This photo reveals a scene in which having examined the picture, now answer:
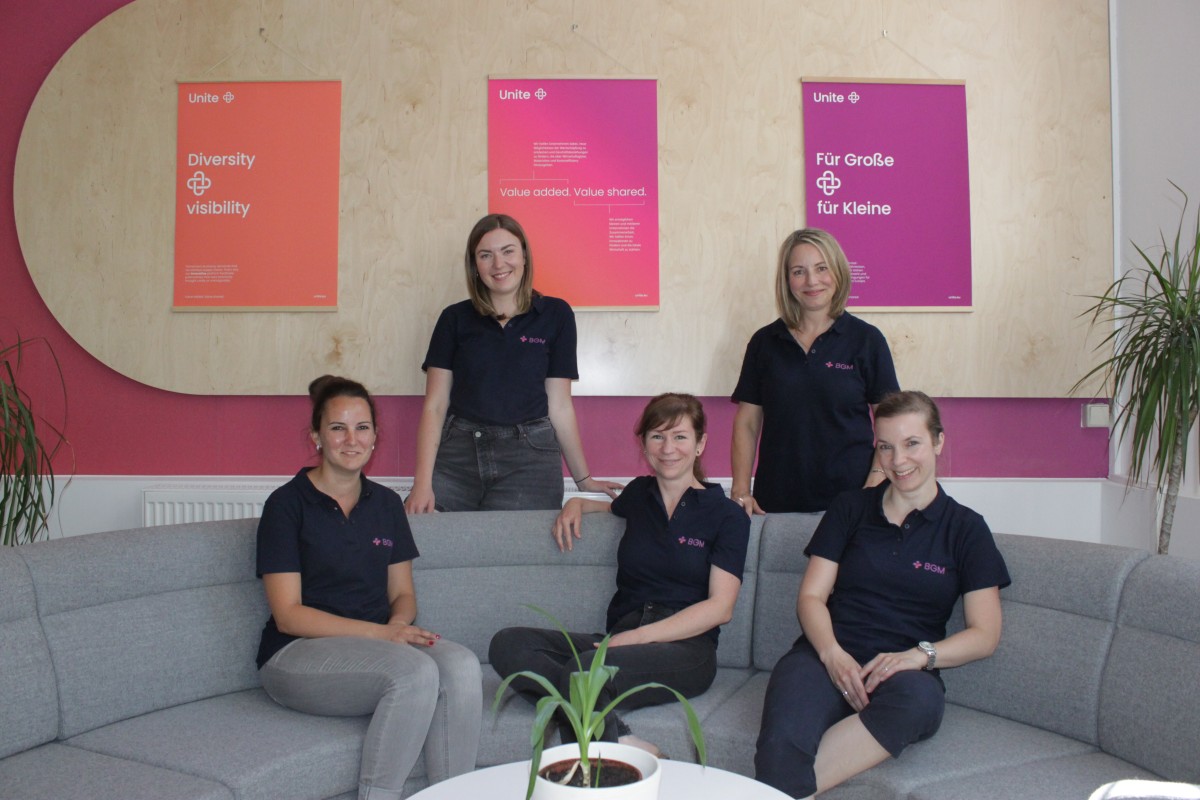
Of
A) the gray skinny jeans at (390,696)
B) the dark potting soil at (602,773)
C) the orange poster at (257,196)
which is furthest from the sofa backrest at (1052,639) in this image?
the orange poster at (257,196)

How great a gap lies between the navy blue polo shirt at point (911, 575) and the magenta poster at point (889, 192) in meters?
1.77

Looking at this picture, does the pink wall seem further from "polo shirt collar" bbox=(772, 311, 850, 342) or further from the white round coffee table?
the white round coffee table

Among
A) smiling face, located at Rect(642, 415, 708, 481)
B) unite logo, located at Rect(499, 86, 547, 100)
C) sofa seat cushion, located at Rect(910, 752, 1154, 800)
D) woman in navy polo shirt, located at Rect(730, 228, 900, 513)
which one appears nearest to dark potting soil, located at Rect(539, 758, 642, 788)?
sofa seat cushion, located at Rect(910, 752, 1154, 800)

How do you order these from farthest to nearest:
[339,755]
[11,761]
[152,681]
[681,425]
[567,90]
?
[567,90]
[681,425]
[152,681]
[339,755]
[11,761]

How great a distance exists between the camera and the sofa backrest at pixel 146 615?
7.61ft

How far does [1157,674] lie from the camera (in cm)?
211

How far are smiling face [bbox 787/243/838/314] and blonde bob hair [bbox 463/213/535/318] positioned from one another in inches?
35.3

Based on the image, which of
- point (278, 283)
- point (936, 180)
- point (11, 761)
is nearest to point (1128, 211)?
point (936, 180)

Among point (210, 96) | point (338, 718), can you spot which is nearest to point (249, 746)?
point (338, 718)

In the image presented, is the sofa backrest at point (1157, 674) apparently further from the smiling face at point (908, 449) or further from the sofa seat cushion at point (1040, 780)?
the smiling face at point (908, 449)

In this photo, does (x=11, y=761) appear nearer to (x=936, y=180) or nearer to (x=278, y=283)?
(x=278, y=283)

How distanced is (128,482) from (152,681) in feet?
6.26

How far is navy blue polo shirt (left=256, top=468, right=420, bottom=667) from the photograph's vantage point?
2580mm

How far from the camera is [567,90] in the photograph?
4031mm
